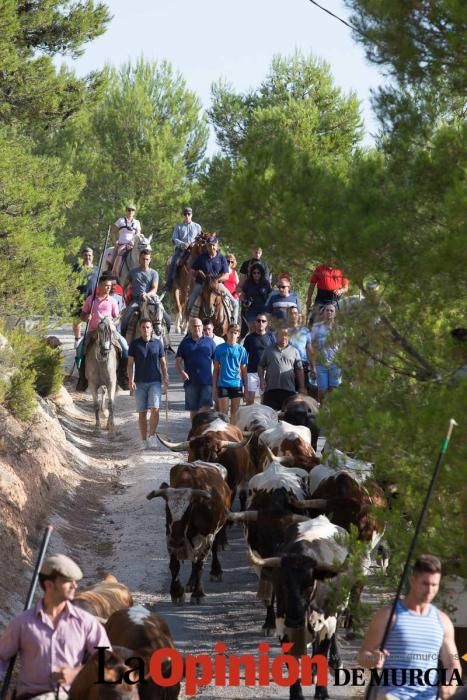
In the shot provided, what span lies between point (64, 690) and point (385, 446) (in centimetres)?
332

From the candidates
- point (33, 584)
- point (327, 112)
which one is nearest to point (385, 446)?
point (33, 584)

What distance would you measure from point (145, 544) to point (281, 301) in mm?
6231

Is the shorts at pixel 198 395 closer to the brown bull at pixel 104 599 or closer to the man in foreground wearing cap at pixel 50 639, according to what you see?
the brown bull at pixel 104 599

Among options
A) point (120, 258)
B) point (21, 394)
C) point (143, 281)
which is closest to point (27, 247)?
point (21, 394)

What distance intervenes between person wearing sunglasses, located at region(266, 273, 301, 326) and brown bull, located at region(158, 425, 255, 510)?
392cm

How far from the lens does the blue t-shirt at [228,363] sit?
21.0 meters

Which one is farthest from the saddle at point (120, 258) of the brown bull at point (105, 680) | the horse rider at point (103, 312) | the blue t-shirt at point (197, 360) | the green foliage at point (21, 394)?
the brown bull at point (105, 680)

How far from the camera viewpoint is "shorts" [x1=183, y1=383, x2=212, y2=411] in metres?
21.1

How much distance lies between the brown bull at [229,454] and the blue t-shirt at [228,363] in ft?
8.84

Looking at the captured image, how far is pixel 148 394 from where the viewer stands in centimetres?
2180

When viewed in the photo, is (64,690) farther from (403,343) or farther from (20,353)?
(20,353)

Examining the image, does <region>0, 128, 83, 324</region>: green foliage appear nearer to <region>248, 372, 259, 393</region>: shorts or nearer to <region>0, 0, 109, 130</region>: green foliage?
<region>0, 0, 109, 130</region>: green foliage

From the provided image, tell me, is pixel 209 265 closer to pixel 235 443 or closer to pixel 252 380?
pixel 252 380

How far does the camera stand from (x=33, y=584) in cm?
875
